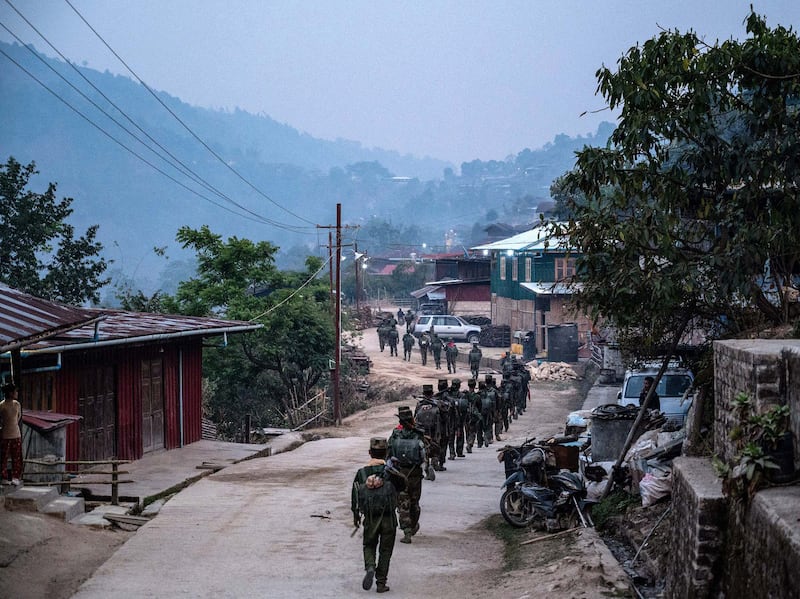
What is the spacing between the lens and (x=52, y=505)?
41.4 ft

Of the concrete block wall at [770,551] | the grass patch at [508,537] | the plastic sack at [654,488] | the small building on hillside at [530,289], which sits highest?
the small building on hillside at [530,289]

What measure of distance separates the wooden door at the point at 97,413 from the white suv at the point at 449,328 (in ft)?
111

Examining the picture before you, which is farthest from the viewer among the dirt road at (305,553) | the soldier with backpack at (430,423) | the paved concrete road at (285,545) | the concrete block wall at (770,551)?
the soldier with backpack at (430,423)

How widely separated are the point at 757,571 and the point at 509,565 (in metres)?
4.55

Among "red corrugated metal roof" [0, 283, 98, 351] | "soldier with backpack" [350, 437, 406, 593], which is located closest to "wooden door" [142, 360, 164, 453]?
"red corrugated metal roof" [0, 283, 98, 351]

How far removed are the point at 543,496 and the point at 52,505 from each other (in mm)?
6137

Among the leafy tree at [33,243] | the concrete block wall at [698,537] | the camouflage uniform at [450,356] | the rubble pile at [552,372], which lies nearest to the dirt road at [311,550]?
the concrete block wall at [698,537]

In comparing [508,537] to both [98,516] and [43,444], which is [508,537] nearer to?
[98,516]

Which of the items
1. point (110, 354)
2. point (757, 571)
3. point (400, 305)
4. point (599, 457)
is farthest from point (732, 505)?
point (400, 305)

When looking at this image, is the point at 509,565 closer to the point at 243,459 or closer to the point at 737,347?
the point at 737,347

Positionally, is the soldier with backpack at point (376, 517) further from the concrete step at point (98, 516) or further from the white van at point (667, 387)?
the white van at point (667, 387)

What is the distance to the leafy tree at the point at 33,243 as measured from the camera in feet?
111

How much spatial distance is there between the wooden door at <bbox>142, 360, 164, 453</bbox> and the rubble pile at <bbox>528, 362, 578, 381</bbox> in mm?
22039

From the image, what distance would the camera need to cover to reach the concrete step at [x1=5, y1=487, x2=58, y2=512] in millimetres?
12188
